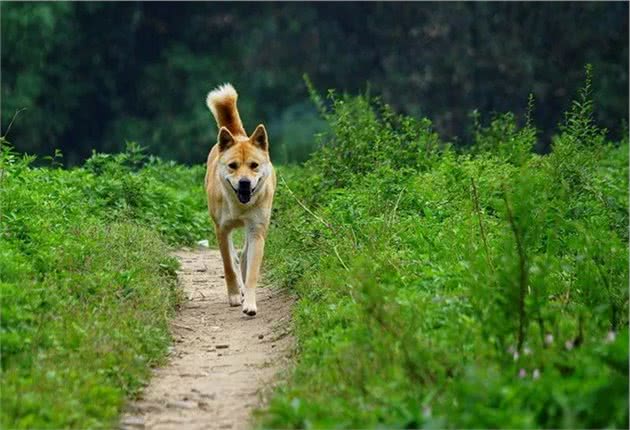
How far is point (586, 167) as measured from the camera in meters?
10.9

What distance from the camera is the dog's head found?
10406mm

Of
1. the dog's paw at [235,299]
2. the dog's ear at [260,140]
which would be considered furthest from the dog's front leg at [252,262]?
the dog's ear at [260,140]

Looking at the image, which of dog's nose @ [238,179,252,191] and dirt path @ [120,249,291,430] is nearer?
dirt path @ [120,249,291,430]

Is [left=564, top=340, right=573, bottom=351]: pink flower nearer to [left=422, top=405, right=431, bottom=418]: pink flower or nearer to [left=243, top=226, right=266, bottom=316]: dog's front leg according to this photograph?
[left=422, top=405, right=431, bottom=418]: pink flower

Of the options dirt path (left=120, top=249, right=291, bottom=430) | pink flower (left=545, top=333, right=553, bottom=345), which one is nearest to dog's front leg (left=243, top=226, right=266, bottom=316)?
dirt path (left=120, top=249, right=291, bottom=430)

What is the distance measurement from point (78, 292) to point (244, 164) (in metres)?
2.20

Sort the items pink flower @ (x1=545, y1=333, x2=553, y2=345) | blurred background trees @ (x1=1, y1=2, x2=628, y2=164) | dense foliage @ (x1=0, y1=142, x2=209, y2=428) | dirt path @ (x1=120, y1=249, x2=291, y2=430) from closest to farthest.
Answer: pink flower @ (x1=545, y1=333, x2=553, y2=345) → dense foliage @ (x1=0, y1=142, x2=209, y2=428) → dirt path @ (x1=120, y1=249, x2=291, y2=430) → blurred background trees @ (x1=1, y1=2, x2=628, y2=164)

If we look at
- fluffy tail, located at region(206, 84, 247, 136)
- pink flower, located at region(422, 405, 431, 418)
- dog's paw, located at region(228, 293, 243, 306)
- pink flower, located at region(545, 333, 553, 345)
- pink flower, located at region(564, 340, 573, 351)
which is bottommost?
pink flower, located at region(422, 405, 431, 418)

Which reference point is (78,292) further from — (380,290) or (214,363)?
(380,290)

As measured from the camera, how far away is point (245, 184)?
10.4m

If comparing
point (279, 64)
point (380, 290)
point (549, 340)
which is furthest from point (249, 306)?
point (279, 64)

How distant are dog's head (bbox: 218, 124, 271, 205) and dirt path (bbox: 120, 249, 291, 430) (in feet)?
2.94

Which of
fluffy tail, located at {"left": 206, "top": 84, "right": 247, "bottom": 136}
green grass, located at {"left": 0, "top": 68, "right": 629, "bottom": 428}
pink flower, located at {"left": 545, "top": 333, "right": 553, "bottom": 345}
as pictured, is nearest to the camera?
green grass, located at {"left": 0, "top": 68, "right": 629, "bottom": 428}

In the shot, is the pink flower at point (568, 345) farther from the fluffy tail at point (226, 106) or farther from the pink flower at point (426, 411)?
the fluffy tail at point (226, 106)
